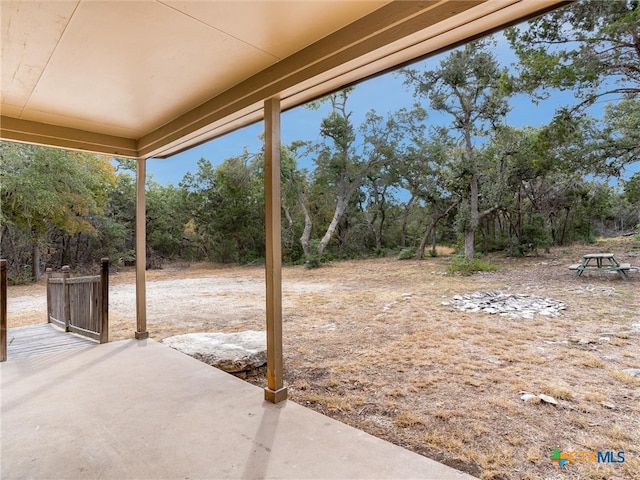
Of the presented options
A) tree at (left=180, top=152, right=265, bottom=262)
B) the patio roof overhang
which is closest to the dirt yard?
the patio roof overhang

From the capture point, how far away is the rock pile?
471cm

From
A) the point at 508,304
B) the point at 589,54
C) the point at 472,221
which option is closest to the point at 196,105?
the point at 508,304

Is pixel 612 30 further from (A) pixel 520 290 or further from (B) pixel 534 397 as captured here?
(B) pixel 534 397

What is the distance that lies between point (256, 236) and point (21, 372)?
10894 millimetres

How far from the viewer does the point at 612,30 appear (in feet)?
15.6

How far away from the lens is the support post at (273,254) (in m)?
2.11

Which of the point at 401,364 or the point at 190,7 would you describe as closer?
the point at 190,7

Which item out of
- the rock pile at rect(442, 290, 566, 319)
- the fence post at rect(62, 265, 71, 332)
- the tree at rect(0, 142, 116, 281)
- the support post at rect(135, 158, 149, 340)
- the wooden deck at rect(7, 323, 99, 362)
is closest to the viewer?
the wooden deck at rect(7, 323, 99, 362)

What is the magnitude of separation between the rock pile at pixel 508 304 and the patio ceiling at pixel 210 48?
4.38m

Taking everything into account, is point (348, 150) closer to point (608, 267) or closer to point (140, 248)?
point (608, 267)

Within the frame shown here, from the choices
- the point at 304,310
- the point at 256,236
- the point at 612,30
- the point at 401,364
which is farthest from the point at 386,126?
the point at 401,364

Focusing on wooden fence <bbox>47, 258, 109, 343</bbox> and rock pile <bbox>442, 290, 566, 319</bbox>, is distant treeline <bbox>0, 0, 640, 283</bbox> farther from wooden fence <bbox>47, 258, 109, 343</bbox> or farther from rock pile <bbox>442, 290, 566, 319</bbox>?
wooden fence <bbox>47, 258, 109, 343</bbox>

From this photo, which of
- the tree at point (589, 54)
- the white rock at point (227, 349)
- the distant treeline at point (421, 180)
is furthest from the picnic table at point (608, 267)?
the white rock at point (227, 349)

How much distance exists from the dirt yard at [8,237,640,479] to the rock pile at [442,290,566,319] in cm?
17
